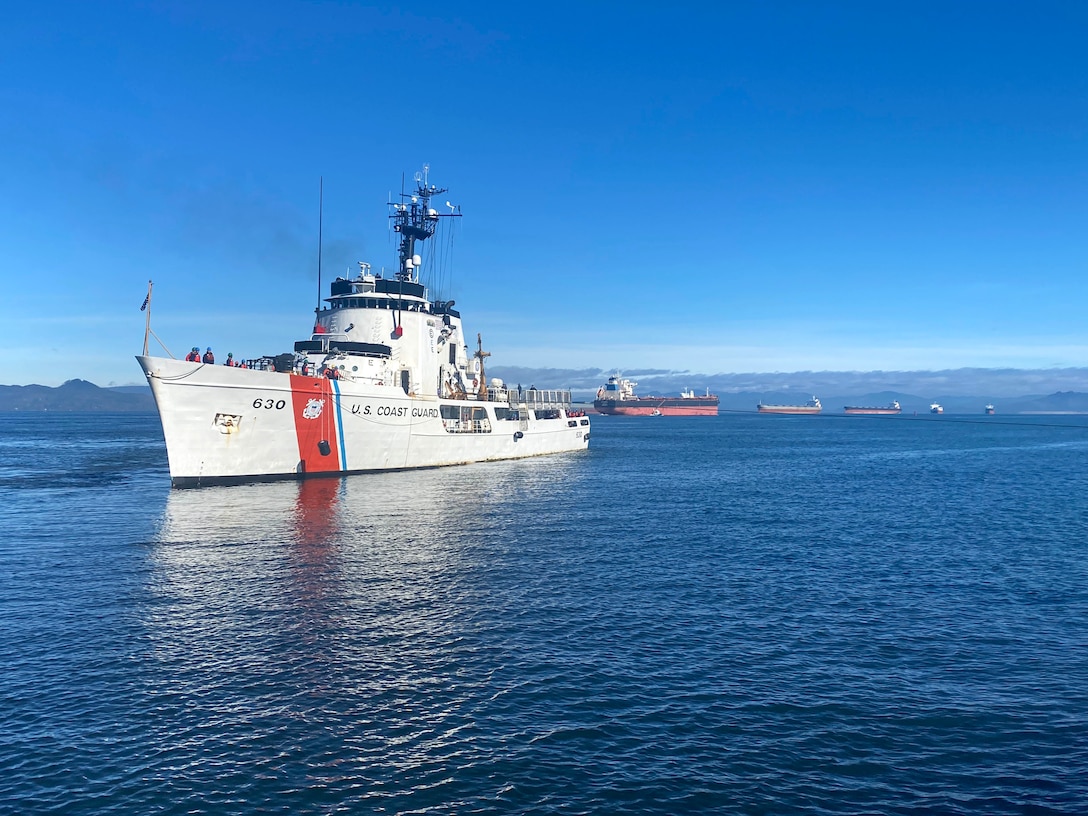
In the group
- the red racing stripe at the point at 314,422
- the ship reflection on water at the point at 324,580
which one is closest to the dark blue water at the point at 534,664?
the ship reflection on water at the point at 324,580

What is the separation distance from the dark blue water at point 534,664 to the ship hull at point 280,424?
25.4 feet

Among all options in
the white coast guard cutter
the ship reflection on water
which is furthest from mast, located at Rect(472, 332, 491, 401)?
the ship reflection on water

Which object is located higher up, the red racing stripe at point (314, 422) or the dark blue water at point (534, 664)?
the red racing stripe at point (314, 422)

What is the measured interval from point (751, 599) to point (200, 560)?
19.6 m

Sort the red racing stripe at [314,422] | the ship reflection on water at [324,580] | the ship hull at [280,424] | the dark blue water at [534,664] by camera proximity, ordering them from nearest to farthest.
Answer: the dark blue water at [534,664], the ship reflection on water at [324,580], the ship hull at [280,424], the red racing stripe at [314,422]

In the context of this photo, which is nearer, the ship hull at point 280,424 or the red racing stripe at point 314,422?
the ship hull at point 280,424

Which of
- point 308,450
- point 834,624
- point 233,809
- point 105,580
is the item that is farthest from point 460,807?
point 308,450

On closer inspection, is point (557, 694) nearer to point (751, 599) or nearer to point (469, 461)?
point (751, 599)

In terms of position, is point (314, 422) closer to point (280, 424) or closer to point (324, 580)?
point (280, 424)

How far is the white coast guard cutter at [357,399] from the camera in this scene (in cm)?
4369

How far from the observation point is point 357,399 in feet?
161

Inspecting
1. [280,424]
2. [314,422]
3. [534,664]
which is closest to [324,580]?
[534,664]

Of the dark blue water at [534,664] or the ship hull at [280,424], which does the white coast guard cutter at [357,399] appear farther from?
the dark blue water at [534,664]

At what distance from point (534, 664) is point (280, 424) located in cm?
3387
